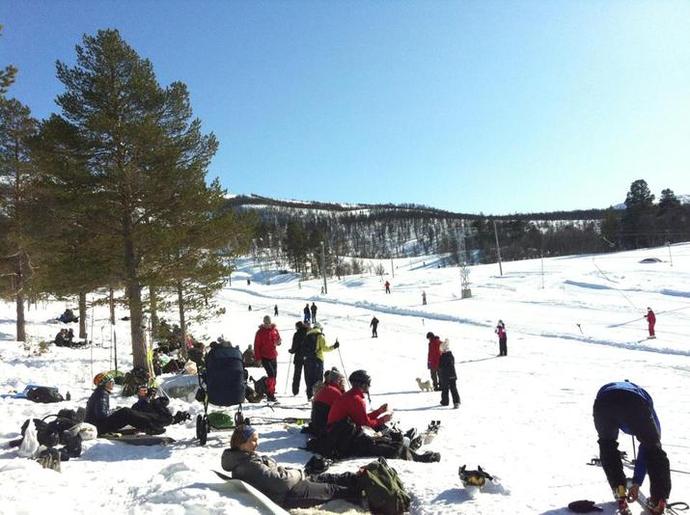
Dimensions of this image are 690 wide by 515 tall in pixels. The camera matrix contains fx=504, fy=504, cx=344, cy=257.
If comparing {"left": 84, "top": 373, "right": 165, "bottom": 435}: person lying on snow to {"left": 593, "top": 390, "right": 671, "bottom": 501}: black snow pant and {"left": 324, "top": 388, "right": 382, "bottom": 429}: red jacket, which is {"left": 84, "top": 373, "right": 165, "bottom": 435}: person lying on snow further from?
{"left": 593, "top": 390, "right": 671, "bottom": 501}: black snow pant

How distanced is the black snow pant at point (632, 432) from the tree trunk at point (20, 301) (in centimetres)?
2304

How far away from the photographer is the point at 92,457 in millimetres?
7199

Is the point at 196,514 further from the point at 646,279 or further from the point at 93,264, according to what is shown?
the point at 646,279

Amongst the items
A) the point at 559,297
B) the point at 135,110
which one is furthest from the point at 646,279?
the point at 135,110

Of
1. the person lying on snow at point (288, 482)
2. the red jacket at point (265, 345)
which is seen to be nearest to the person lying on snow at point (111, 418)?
the person lying on snow at point (288, 482)

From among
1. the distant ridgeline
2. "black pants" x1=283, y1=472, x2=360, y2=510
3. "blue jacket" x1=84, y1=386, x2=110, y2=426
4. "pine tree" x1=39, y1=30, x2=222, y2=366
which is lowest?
"black pants" x1=283, y1=472, x2=360, y2=510

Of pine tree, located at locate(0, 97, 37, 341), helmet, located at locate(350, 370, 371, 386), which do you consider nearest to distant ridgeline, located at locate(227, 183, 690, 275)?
pine tree, located at locate(0, 97, 37, 341)

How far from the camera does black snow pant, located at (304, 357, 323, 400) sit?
1134cm

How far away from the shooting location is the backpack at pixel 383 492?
196 inches

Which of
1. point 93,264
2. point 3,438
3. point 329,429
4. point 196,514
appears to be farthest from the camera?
point 93,264

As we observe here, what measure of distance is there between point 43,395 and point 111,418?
10.6 ft

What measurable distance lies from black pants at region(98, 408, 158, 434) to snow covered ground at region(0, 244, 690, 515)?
0.54 m

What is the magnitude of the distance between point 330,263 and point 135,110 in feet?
304

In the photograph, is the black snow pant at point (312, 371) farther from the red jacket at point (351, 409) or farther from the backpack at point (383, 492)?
the backpack at point (383, 492)
